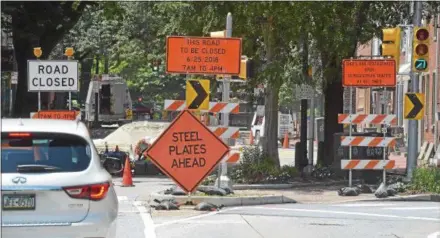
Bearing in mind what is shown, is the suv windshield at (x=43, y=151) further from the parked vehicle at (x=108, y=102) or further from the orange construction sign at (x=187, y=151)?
the parked vehicle at (x=108, y=102)

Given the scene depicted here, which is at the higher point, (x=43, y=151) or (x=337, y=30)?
(x=337, y=30)

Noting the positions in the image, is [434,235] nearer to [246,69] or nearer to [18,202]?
[18,202]

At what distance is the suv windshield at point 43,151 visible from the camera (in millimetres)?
8492

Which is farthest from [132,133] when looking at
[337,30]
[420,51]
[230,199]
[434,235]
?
[434,235]

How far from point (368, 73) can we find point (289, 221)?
629 cm

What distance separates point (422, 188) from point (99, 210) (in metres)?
11.9

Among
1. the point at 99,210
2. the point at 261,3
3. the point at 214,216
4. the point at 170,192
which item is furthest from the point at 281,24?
the point at 99,210

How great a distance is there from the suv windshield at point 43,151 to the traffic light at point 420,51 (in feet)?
40.3

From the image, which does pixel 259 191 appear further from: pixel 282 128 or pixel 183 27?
pixel 282 128

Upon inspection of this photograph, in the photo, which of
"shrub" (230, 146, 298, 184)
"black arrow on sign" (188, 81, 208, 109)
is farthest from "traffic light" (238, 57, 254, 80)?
"shrub" (230, 146, 298, 184)

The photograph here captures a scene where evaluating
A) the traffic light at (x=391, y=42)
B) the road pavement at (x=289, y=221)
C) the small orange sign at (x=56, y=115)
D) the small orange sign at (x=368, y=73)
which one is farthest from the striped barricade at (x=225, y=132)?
the small orange sign at (x=56, y=115)

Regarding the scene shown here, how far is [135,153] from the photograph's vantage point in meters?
28.4

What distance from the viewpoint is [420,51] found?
766 inches

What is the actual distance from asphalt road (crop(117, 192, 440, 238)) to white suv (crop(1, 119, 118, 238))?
3.94 m
